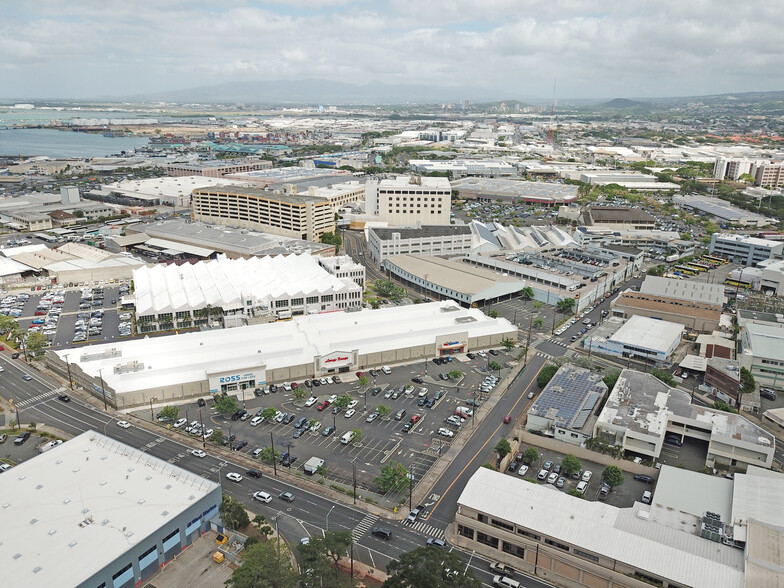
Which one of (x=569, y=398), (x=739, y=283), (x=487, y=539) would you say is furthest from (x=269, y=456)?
(x=739, y=283)

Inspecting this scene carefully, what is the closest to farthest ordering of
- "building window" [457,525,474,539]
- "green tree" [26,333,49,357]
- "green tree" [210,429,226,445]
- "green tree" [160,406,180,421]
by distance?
"building window" [457,525,474,539] < "green tree" [210,429,226,445] < "green tree" [160,406,180,421] < "green tree" [26,333,49,357]

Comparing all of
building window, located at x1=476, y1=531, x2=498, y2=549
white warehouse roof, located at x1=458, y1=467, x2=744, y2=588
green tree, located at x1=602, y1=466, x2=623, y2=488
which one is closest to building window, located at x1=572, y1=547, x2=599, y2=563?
white warehouse roof, located at x1=458, y1=467, x2=744, y2=588

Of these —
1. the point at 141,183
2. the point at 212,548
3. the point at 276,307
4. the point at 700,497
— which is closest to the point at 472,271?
the point at 276,307

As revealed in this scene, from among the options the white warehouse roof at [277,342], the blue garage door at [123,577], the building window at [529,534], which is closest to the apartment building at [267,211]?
the white warehouse roof at [277,342]

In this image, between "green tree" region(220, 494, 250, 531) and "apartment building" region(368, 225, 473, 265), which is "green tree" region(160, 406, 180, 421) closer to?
"green tree" region(220, 494, 250, 531)

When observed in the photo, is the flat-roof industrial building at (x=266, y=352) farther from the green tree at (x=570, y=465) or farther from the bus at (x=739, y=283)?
the bus at (x=739, y=283)
